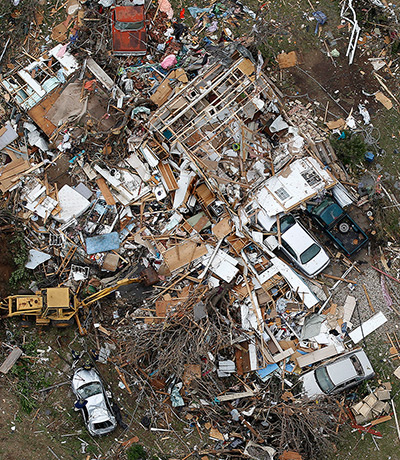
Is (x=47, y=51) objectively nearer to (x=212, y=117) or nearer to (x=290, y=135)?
(x=212, y=117)

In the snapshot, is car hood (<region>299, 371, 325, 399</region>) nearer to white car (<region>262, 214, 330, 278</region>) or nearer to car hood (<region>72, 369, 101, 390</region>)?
white car (<region>262, 214, 330, 278</region>)

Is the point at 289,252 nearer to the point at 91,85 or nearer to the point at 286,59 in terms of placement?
the point at 286,59

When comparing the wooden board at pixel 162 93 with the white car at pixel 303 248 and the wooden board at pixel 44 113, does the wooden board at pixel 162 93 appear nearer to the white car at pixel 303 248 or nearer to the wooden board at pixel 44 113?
the wooden board at pixel 44 113

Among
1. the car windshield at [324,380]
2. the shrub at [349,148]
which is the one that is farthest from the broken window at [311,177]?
the car windshield at [324,380]

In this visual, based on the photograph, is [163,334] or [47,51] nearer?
[163,334]

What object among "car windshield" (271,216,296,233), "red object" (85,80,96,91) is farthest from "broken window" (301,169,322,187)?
"red object" (85,80,96,91)

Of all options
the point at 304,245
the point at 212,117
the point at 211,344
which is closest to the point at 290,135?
the point at 212,117

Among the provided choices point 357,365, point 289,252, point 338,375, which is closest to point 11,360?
point 289,252
